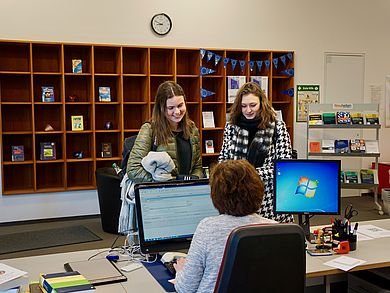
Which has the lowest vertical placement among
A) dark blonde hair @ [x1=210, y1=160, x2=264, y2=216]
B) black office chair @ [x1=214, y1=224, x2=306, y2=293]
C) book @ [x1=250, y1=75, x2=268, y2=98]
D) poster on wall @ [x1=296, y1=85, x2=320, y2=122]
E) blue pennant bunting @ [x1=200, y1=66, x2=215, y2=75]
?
black office chair @ [x1=214, y1=224, x2=306, y2=293]

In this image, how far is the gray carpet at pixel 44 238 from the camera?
16.0 feet

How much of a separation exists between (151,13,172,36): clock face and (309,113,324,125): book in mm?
2268

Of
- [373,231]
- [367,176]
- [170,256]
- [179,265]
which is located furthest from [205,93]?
[179,265]

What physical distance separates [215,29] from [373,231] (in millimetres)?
4388

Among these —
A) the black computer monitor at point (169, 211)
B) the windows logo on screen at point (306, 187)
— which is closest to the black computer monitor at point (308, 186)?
the windows logo on screen at point (306, 187)

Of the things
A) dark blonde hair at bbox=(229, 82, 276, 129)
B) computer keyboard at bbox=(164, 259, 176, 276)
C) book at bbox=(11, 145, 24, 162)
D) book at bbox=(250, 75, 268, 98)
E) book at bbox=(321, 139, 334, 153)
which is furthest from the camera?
book at bbox=(250, 75, 268, 98)

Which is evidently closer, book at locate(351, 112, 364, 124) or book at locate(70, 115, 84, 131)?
book at locate(70, 115, 84, 131)

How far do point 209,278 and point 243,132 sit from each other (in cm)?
161

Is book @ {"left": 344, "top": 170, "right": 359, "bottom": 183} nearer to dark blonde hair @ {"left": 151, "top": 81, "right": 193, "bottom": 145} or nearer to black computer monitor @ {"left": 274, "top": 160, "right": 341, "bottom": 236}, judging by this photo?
black computer monitor @ {"left": 274, "top": 160, "right": 341, "bottom": 236}

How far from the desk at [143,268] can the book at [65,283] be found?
0.06 m

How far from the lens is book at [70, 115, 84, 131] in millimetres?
6105

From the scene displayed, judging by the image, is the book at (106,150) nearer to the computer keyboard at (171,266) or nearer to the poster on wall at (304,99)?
the poster on wall at (304,99)

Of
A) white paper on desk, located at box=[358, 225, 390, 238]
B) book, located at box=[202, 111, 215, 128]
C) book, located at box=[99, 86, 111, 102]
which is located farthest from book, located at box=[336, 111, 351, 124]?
white paper on desk, located at box=[358, 225, 390, 238]

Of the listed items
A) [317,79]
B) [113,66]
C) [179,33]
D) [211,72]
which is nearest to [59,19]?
[113,66]
